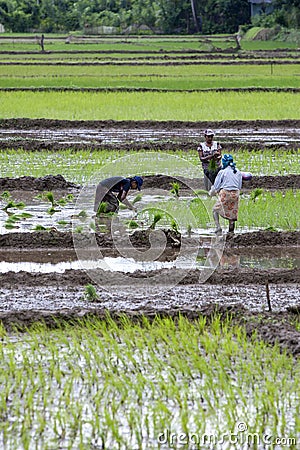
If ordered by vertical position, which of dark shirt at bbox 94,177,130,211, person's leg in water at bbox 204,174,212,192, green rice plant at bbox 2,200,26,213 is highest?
dark shirt at bbox 94,177,130,211

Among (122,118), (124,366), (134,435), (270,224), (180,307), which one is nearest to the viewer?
(134,435)

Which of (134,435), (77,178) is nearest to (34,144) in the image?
(77,178)

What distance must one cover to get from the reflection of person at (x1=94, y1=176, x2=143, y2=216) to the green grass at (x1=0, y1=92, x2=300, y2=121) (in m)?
8.88

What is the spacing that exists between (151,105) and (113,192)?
10924 millimetres

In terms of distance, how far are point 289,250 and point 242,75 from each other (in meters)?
19.0

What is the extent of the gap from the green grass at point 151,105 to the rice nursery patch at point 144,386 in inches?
505

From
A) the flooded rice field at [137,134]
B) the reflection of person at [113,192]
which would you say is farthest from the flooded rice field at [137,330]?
the flooded rice field at [137,134]

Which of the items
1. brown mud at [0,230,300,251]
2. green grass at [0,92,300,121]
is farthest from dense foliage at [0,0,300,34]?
brown mud at [0,230,300,251]

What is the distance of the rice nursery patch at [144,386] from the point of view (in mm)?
4098

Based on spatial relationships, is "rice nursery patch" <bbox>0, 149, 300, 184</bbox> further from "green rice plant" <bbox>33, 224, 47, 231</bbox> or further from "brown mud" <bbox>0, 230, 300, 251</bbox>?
"brown mud" <bbox>0, 230, 300, 251</bbox>

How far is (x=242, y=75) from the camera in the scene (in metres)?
26.5

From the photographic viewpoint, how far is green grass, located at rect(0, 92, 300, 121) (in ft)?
60.8

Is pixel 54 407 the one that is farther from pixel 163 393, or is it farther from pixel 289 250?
pixel 289 250

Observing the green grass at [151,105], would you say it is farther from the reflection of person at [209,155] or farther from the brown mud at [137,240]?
the brown mud at [137,240]
